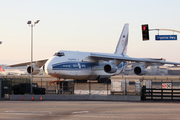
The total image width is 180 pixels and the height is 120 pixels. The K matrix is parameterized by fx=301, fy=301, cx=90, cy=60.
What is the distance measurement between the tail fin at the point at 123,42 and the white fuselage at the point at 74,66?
7612mm

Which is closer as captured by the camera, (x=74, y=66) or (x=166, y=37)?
(x=166, y=37)

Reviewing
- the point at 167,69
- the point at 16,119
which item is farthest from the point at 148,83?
the point at 167,69

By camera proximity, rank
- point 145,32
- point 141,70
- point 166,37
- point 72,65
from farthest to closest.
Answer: point 141,70 → point 72,65 → point 166,37 → point 145,32

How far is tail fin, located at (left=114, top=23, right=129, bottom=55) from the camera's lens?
47438 mm

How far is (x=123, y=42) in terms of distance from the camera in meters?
48.1

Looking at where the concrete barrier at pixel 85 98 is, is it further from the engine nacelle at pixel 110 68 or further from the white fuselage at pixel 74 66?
the engine nacelle at pixel 110 68

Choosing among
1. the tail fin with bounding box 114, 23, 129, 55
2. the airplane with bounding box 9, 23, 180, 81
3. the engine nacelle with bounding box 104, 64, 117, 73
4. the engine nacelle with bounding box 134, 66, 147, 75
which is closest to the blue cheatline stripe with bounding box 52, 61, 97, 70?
the airplane with bounding box 9, 23, 180, 81

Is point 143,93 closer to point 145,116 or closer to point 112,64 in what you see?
point 145,116

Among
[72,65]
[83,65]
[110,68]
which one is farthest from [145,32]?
[83,65]

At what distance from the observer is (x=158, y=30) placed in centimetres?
2789

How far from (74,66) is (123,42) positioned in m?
15.2

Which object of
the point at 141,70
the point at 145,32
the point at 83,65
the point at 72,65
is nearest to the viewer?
the point at 145,32

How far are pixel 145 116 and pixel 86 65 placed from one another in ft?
78.4

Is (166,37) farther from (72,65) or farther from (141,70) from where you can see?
(72,65)
